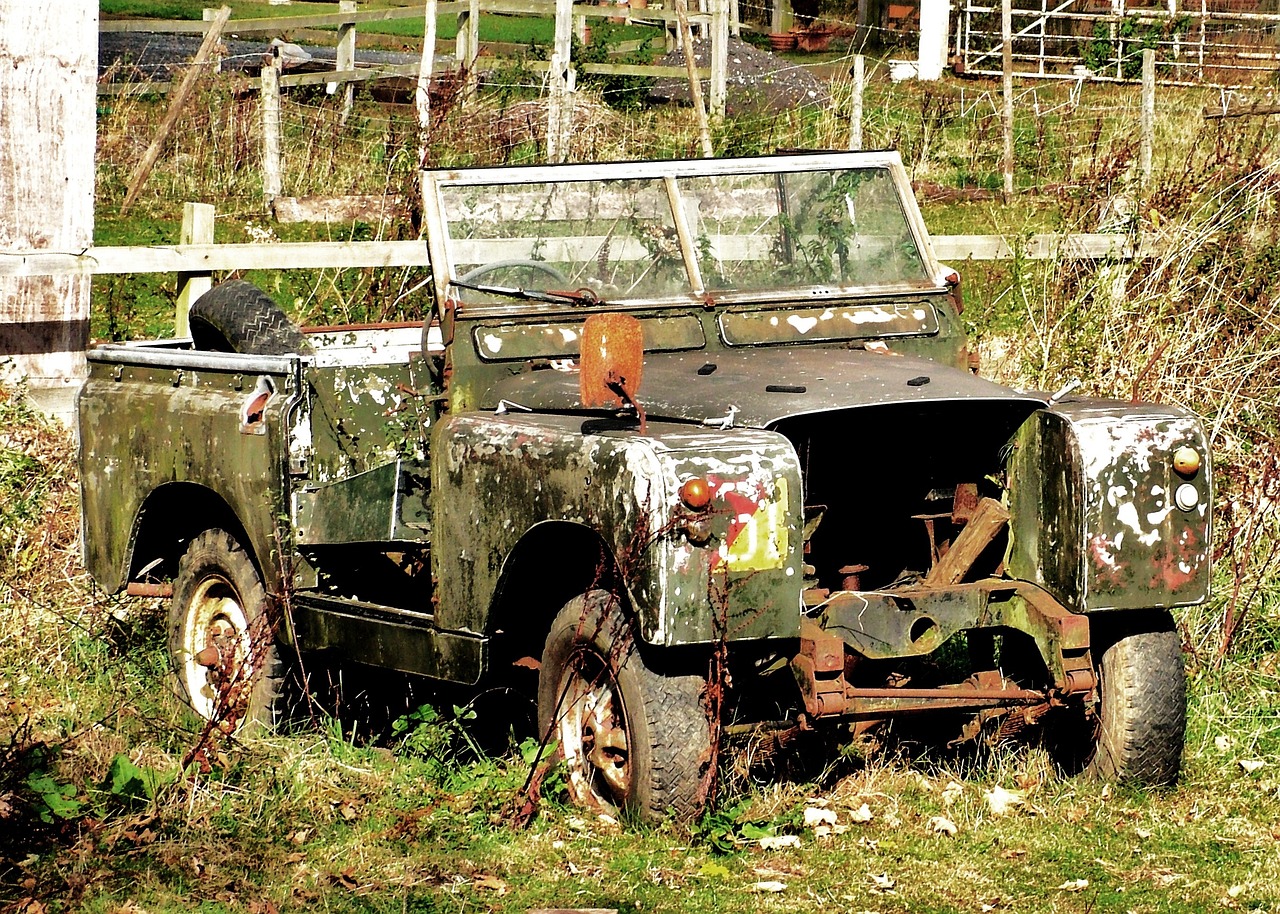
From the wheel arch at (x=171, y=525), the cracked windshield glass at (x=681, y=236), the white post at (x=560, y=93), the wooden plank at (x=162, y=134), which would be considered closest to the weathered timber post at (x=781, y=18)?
the white post at (x=560, y=93)

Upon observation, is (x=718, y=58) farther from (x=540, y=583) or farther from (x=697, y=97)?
(x=540, y=583)

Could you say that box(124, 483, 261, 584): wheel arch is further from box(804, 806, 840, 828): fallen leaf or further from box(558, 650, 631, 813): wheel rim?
box(804, 806, 840, 828): fallen leaf

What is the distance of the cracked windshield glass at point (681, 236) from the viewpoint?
5965 millimetres

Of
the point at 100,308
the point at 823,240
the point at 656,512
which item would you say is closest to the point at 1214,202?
the point at 823,240

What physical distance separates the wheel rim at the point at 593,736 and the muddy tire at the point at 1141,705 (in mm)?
1385

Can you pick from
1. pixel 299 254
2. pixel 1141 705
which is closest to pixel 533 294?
pixel 1141 705

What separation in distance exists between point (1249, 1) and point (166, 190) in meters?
20.8

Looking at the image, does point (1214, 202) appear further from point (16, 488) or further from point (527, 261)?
point (16, 488)

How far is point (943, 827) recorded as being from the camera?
512 cm

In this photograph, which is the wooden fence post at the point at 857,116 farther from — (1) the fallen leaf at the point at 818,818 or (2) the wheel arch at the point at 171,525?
(1) the fallen leaf at the point at 818,818

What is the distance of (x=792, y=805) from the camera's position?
207 inches

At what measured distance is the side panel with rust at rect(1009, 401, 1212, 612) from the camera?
495cm

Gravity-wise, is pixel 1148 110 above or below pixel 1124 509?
above

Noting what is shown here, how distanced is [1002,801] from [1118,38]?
21.0 metres
